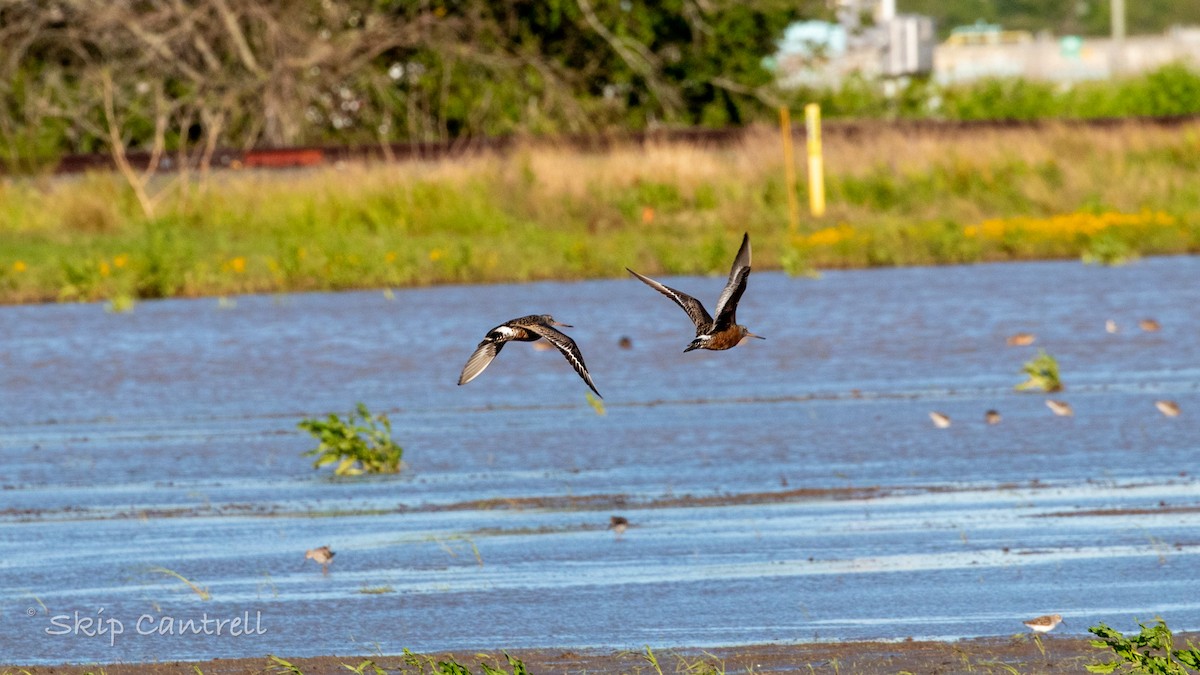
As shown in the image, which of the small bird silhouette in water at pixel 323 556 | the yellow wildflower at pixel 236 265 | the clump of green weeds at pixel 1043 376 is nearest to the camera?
the small bird silhouette in water at pixel 323 556

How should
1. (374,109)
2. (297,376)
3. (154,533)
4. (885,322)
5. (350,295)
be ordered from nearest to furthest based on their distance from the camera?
(154,533), (297,376), (885,322), (350,295), (374,109)

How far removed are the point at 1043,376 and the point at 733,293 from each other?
6.56 metres

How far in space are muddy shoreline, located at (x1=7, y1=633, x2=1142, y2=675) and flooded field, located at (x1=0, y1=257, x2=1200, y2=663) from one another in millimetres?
149

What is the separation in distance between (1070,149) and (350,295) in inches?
361

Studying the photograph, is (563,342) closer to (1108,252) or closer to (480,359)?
(480,359)

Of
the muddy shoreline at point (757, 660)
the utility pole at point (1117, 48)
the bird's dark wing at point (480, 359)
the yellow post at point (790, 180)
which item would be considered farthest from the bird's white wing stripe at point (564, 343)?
the utility pole at point (1117, 48)

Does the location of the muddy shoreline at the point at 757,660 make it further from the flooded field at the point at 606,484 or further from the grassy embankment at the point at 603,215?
the grassy embankment at the point at 603,215

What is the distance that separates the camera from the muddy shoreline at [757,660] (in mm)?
5969

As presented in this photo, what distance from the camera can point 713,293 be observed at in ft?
59.6

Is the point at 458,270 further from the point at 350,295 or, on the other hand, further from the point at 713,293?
the point at 713,293

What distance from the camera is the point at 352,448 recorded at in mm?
10008

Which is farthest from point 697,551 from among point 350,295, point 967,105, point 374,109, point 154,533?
point 967,105

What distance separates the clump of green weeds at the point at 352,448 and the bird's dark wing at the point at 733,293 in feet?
12.9
